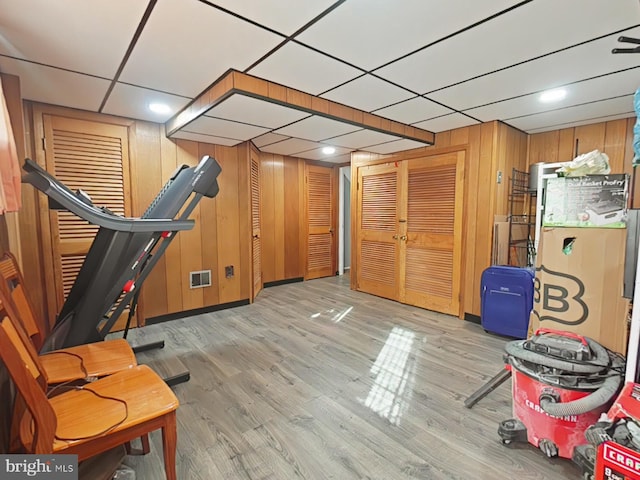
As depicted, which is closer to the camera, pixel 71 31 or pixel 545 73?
pixel 71 31

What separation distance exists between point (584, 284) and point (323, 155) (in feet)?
13.0

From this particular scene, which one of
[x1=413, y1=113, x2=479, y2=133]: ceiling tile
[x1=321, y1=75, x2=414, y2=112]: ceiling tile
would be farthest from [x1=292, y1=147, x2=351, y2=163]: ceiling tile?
[x1=321, y1=75, x2=414, y2=112]: ceiling tile

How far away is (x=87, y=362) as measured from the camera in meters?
1.60

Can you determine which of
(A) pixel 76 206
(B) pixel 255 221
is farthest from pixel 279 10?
(B) pixel 255 221

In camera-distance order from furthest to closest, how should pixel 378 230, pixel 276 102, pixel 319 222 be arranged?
pixel 319 222 < pixel 378 230 < pixel 276 102

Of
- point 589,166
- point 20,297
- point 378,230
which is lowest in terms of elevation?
point 20,297

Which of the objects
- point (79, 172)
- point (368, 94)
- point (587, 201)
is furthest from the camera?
point (79, 172)

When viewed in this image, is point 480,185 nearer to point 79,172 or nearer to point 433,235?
point 433,235

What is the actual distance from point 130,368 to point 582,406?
7.07ft

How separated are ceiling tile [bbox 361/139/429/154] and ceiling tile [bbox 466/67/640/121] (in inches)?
29.7

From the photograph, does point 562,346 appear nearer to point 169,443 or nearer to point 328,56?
point 169,443

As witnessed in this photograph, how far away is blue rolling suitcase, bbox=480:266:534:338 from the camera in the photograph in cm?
293

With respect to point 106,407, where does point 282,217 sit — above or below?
above

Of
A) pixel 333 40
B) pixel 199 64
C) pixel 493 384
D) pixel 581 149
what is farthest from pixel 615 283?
pixel 199 64
